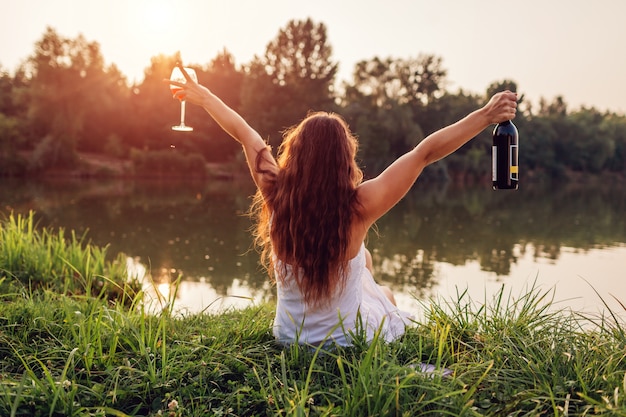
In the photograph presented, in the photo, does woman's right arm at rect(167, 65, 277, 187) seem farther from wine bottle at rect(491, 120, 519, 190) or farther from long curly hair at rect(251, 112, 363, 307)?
wine bottle at rect(491, 120, 519, 190)

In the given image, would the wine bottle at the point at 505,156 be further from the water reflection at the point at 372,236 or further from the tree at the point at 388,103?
the tree at the point at 388,103

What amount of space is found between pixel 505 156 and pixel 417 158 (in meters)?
0.73

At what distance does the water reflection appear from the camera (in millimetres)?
8680

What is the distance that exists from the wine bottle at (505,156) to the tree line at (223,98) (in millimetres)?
27439

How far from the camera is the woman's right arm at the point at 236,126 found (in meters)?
2.51

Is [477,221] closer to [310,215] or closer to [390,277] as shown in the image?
[390,277]

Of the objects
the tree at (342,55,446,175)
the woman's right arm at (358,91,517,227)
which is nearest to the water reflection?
the woman's right arm at (358,91,517,227)

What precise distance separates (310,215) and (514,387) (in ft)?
3.44

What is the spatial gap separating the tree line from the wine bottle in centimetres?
2744

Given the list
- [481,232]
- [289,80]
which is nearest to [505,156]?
[481,232]

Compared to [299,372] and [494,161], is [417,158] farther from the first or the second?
[299,372]

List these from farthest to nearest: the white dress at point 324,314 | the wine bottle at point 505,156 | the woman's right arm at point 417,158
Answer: the wine bottle at point 505,156
the white dress at point 324,314
the woman's right arm at point 417,158

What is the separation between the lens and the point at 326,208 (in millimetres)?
2260

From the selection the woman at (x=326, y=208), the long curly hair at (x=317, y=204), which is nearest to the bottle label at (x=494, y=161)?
the woman at (x=326, y=208)
